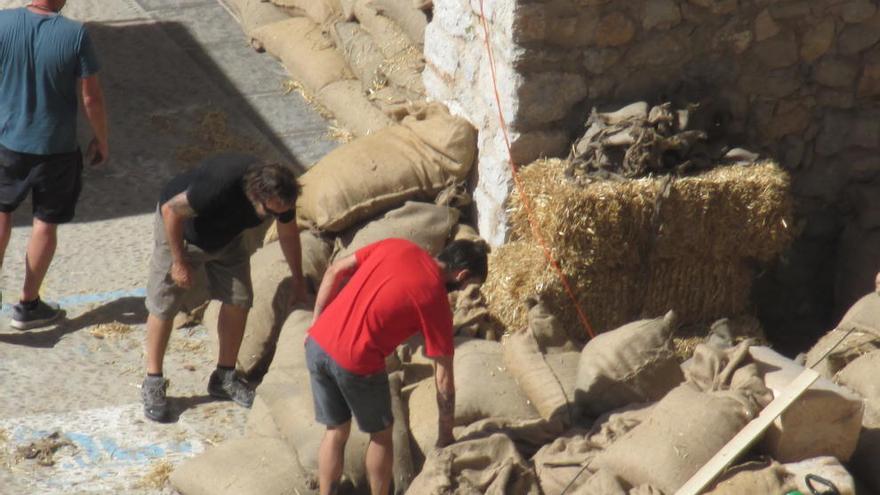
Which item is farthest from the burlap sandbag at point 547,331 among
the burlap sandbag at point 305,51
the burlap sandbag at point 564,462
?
the burlap sandbag at point 305,51

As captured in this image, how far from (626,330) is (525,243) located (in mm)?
946

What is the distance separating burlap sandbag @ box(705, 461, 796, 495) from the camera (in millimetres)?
5336

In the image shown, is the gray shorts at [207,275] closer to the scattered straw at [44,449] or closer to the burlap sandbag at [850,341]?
the scattered straw at [44,449]

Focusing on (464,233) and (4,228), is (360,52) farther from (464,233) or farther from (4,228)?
(4,228)

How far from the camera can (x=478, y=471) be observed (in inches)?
226

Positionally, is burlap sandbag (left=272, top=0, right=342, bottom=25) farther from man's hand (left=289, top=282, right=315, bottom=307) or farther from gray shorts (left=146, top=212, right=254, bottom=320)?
gray shorts (left=146, top=212, right=254, bottom=320)

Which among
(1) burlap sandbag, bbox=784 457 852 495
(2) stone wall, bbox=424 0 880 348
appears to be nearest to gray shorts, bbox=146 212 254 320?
(2) stone wall, bbox=424 0 880 348

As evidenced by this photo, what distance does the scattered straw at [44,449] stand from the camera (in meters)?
6.21

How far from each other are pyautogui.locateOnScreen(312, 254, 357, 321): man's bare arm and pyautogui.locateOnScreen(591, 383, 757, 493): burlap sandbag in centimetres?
131

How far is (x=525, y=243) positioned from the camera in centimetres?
A: 716

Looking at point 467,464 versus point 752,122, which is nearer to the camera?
point 467,464

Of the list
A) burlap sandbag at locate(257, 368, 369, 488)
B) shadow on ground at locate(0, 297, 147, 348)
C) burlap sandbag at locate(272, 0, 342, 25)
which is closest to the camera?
burlap sandbag at locate(257, 368, 369, 488)

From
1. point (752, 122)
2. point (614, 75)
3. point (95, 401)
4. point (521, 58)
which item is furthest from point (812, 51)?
point (95, 401)

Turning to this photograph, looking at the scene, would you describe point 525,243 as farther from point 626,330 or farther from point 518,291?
point 626,330
